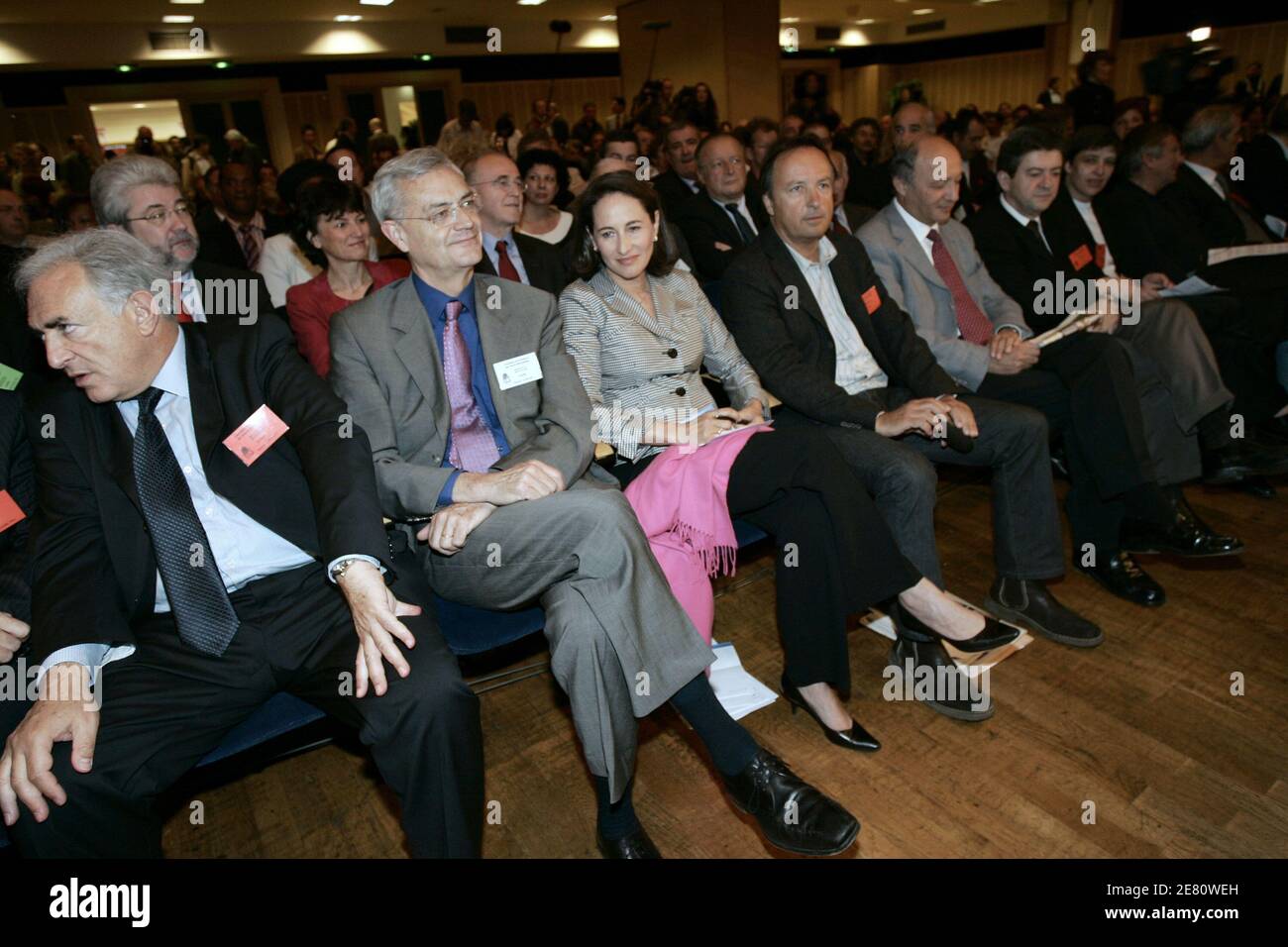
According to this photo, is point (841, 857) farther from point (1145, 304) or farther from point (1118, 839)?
point (1145, 304)

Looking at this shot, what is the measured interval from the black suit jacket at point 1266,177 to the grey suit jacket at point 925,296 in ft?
7.72

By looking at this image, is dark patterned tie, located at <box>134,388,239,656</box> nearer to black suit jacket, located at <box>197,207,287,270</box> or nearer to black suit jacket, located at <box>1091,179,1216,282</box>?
black suit jacket, located at <box>197,207,287,270</box>

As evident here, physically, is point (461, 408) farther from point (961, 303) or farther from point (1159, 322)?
point (1159, 322)

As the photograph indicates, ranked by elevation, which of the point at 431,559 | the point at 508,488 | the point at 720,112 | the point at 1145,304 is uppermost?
the point at 720,112

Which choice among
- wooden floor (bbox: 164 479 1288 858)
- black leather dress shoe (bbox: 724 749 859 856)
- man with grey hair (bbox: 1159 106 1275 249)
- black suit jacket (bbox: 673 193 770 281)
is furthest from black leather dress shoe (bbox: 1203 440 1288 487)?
black leather dress shoe (bbox: 724 749 859 856)

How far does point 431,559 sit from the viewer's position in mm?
1772

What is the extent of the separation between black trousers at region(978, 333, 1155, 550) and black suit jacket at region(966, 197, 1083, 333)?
18.1 inches

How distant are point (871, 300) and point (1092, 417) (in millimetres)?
780

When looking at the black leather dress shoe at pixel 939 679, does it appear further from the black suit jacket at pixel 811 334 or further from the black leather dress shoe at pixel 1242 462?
the black leather dress shoe at pixel 1242 462

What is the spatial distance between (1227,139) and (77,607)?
4.71 m

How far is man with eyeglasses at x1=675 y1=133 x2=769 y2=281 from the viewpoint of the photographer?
3.81 m

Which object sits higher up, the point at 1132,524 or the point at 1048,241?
the point at 1048,241
